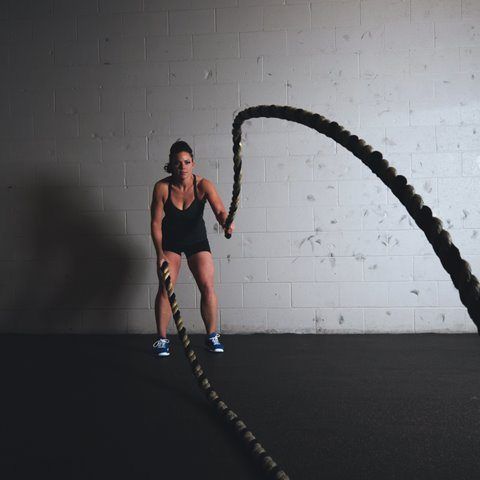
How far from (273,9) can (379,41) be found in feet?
2.68

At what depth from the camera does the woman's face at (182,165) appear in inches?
120

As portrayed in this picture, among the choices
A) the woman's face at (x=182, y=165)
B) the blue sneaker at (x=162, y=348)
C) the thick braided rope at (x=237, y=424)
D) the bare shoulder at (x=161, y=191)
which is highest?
the woman's face at (x=182, y=165)

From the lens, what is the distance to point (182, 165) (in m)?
3.07

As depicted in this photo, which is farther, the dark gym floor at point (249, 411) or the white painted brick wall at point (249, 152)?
the white painted brick wall at point (249, 152)

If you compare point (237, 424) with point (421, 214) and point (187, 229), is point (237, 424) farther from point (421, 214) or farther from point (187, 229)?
point (187, 229)

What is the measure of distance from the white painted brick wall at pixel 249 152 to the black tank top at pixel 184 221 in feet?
1.80

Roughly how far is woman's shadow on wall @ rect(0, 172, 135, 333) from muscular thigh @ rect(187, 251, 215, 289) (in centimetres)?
82

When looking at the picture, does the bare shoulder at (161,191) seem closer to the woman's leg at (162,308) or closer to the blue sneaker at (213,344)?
the woman's leg at (162,308)

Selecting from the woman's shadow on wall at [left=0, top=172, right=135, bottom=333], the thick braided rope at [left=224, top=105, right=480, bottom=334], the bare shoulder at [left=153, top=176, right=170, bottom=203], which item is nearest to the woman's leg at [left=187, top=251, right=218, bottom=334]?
the bare shoulder at [left=153, top=176, right=170, bottom=203]

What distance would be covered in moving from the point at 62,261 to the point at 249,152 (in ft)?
5.43

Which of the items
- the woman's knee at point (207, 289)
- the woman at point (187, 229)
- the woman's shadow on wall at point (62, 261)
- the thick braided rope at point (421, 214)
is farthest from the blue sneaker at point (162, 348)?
the thick braided rope at point (421, 214)

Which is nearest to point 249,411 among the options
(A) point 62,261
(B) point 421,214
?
(B) point 421,214

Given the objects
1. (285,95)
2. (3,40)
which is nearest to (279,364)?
(285,95)

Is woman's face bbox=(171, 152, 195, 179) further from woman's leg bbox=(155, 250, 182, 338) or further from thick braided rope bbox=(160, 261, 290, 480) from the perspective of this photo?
thick braided rope bbox=(160, 261, 290, 480)
